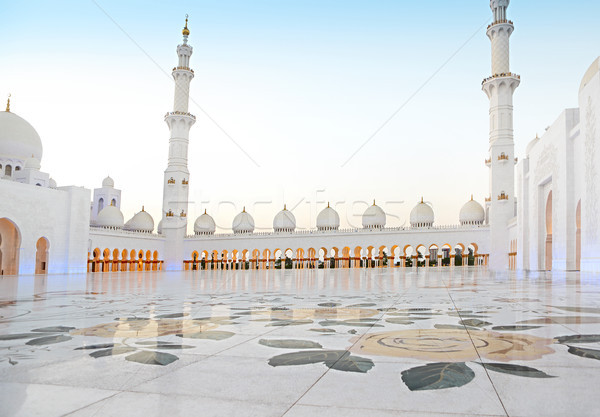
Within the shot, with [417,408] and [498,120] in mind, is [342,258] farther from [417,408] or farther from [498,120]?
[417,408]

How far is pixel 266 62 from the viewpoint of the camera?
15352 millimetres

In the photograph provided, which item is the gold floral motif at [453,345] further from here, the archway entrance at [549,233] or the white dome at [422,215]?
the white dome at [422,215]

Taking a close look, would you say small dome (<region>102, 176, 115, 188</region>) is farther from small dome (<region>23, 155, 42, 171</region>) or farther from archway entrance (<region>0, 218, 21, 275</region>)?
archway entrance (<region>0, 218, 21, 275</region>)

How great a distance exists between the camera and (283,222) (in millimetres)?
31016

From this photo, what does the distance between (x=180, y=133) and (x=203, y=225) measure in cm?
777

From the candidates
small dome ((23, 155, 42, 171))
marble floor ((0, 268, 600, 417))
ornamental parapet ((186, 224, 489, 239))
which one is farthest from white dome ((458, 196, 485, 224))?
marble floor ((0, 268, 600, 417))

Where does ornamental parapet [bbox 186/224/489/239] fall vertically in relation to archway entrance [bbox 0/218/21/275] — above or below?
above

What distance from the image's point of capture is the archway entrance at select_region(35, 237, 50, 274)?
1855 centimetres

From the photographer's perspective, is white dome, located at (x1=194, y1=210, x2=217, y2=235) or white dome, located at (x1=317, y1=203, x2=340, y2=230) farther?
white dome, located at (x1=194, y1=210, x2=217, y2=235)

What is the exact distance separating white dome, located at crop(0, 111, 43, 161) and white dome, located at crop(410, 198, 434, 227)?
21.1 meters

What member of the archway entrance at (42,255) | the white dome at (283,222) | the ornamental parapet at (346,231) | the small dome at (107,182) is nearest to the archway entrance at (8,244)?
the archway entrance at (42,255)

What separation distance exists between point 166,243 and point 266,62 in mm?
17880

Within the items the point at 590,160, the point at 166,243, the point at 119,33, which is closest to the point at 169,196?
the point at 166,243

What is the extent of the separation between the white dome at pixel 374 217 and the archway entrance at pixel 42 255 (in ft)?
59.7
